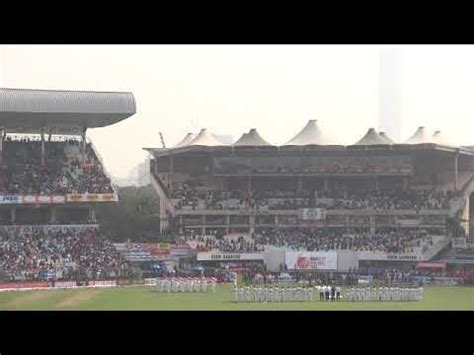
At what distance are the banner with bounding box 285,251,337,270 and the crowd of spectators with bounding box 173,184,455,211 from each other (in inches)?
129

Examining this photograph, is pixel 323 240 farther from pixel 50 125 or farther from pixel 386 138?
pixel 50 125

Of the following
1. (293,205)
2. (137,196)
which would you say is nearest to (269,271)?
(293,205)

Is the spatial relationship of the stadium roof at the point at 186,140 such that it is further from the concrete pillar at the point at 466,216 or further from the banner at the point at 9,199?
the concrete pillar at the point at 466,216

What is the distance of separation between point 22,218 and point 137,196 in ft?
30.2

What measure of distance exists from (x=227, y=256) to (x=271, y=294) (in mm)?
6479

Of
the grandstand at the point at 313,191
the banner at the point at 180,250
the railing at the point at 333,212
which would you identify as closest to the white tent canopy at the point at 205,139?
the grandstand at the point at 313,191

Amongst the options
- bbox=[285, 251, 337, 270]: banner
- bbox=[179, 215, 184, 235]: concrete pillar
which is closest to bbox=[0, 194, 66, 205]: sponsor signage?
bbox=[179, 215, 184, 235]: concrete pillar

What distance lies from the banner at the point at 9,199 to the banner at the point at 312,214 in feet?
30.3

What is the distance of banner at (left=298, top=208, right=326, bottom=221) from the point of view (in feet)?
104

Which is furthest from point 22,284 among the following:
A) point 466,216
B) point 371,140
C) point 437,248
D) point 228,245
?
point 466,216

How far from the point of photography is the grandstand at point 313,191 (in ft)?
103

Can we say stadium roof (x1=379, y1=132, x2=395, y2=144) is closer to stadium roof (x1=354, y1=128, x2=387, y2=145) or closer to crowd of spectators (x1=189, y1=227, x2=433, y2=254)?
stadium roof (x1=354, y1=128, x2=387, y2=145)

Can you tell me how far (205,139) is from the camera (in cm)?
3416
